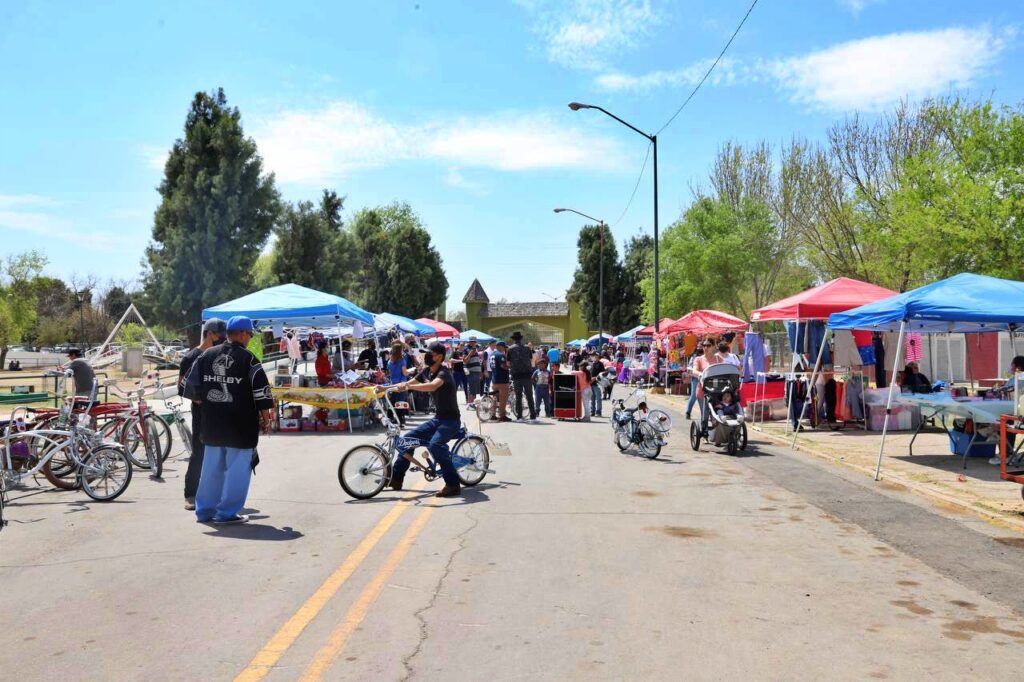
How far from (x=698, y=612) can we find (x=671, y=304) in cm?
4976

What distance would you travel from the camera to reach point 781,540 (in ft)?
25.0

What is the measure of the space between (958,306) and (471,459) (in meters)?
7.19

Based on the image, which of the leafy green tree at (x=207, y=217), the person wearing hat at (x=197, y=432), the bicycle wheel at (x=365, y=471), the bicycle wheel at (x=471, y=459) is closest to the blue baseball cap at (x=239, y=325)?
the person wearing hat at (x=197, y=432)

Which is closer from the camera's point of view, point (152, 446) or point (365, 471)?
point (365, 471)

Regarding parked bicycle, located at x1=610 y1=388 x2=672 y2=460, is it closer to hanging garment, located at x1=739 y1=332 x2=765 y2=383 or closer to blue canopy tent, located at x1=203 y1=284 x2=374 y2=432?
blue canopy tent, located at x1=203 y1=284 x2=374 y2=432

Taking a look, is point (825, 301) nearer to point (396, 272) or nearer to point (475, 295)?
point (396, 272)

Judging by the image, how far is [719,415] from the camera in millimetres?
14289

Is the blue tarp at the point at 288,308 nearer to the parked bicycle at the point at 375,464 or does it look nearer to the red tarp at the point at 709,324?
the parked bicycle at the point at 375,464

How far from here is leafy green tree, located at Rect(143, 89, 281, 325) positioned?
51.6 m

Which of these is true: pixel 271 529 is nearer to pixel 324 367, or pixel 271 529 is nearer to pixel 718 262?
pixel 324 367

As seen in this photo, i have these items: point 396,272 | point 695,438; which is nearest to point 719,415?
point 695,438

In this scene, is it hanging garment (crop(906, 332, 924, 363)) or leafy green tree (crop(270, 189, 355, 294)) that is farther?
leafy green tree (crop(270, 189, 355, 294))

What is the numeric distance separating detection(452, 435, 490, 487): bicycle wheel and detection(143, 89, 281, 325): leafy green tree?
4465 centimetres

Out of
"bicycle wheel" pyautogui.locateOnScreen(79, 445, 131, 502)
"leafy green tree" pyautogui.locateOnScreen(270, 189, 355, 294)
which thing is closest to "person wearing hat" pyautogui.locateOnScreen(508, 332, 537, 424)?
"bicycle wheel" pyautogui.locateOnScreen(79, 445, 131, 502)
